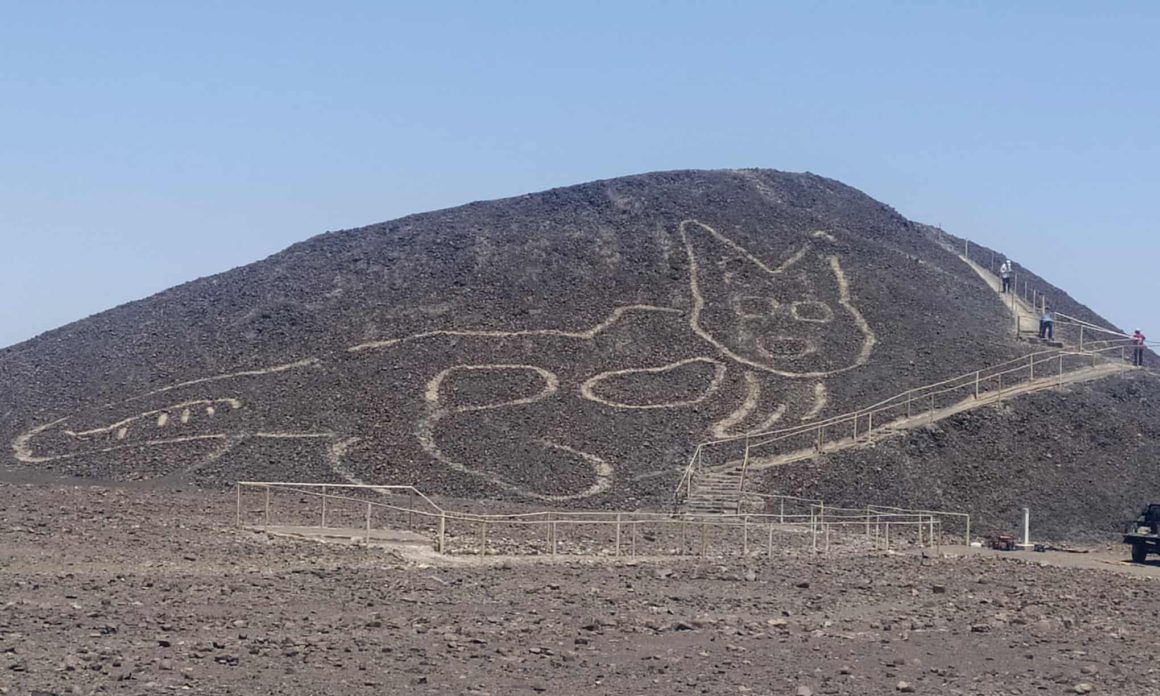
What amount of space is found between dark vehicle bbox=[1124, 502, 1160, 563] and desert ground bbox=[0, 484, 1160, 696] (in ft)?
17.0

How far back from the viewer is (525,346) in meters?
48.7

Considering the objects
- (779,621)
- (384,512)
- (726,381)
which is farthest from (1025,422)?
(779,621)

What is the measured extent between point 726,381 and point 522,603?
26.6 meters

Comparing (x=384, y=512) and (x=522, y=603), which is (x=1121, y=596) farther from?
(x=384, y=512)

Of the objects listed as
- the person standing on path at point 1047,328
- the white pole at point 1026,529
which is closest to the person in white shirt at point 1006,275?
the person standing on path at point 1047,328

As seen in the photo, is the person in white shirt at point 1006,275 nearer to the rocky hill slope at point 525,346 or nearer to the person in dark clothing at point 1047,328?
the rocky hill slope at point 525,346

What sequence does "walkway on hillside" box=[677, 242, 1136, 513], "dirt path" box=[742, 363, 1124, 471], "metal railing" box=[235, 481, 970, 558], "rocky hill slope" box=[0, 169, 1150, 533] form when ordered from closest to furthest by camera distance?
"metal railing" box=[235, 481, 970, 558]
"walkway on hillside" box=[677, 242, 1136, 513]
"dirt path" box=[742, 363, 1124, 471]
"rocky hill slope" box=[0, 169, 1150, 533]

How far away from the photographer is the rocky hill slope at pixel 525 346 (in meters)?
42.8

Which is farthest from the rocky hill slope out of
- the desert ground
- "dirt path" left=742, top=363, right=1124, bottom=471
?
the desert ground

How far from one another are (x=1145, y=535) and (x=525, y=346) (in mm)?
20725

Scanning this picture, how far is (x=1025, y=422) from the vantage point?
1745 inches

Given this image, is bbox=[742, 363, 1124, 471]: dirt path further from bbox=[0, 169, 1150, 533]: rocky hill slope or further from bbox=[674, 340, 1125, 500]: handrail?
bbox=[0, 169, 1150, 533]: rocky hill slope

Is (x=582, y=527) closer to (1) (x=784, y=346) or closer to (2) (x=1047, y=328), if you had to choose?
(1) (x=784, y=346)

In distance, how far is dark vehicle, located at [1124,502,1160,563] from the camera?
34.9 meters
